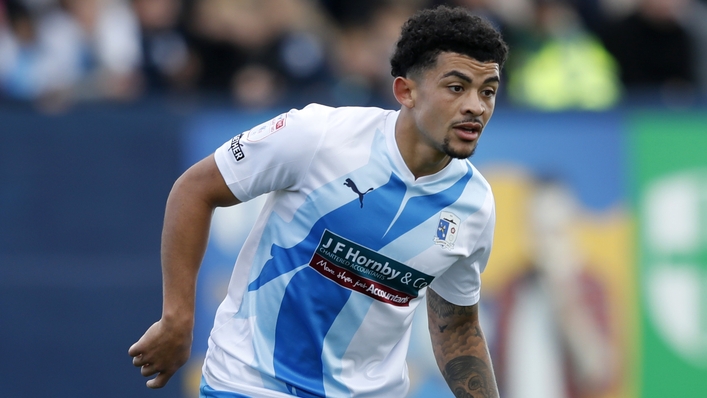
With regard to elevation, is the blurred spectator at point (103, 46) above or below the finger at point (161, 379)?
above

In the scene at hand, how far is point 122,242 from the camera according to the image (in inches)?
374

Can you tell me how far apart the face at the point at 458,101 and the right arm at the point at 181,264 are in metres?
0.90

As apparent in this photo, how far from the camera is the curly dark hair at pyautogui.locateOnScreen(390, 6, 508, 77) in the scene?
15.5ft

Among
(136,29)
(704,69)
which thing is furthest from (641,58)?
(136,29)

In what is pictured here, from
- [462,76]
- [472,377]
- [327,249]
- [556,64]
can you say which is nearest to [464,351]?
[472,377]

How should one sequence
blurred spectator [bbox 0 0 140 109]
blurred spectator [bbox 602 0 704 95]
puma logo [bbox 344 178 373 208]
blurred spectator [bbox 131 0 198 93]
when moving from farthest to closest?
blurred spectator [bbox 602 0 704 95]
blurred spectator [bbox 131 0 198 93]
blurred spectator [bbox 0 0 140 109]
puma logo [bbox 344 178 373 208]

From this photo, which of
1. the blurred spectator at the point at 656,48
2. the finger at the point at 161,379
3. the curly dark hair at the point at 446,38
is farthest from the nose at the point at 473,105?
the blurred spectator at the point at 656,48

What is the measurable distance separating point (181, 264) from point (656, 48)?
6.80 meters

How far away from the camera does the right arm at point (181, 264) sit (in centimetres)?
464

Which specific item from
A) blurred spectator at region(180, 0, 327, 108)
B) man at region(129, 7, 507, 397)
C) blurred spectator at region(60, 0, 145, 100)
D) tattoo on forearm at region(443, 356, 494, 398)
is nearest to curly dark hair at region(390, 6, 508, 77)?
man at region(129, 7, 507, 397)

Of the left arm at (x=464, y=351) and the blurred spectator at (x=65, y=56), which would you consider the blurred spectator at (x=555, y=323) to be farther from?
the left arm at (x=464, y=351)

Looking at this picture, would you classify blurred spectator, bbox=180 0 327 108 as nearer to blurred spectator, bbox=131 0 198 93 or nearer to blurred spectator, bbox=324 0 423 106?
blurred spectator, bbox=131 0 198 93

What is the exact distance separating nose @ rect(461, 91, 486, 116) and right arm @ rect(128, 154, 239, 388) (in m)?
1.02

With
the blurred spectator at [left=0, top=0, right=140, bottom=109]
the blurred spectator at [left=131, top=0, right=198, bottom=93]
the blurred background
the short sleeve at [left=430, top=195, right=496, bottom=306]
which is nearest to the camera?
the short sleeve at [left=430, top=195, right=496, bottom=306]
